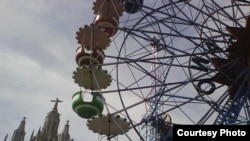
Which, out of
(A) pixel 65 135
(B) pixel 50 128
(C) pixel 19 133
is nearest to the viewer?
(B) pixel 50 128

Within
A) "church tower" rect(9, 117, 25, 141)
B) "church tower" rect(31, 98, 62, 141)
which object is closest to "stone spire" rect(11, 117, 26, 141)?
"church tower" rect(9, 117, 25, 141)

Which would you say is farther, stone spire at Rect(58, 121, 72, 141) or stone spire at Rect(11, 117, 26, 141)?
stone spire at Rect(58, 121, 72, 141)

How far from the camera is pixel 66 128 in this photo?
88.8 m

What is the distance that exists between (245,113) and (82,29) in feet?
29.4

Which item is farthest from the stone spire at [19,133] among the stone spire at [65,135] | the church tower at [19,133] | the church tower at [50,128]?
the stone spire at [65,135]

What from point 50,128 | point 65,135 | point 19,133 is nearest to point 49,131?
point 50,128

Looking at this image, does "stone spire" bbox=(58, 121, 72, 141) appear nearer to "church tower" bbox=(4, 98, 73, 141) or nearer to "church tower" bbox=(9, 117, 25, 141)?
"church tower" bbox=(4, 98, 73, 141)

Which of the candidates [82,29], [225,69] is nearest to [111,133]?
[82,29]

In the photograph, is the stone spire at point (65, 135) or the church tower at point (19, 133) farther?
the stone spire at point (65, 135)

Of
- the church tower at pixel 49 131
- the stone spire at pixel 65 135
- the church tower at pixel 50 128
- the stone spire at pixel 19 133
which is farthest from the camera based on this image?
the stone spire at pixel 65 135

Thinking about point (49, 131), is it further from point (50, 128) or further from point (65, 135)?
point (65, 135)

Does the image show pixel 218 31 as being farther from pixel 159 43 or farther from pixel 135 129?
pixel 135 129

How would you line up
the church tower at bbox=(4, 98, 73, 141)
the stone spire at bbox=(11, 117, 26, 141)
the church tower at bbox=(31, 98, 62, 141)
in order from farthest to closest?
1. the stone spire at bbox=(11, 117, 26, 141)
2. the church tower at bbox=(4, 98, 73, 141)
3. the church tower at bbox=(31, 98, 62, 141)

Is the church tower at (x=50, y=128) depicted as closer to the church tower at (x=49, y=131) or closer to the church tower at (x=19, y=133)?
the church tower at (x=49, y=131)
